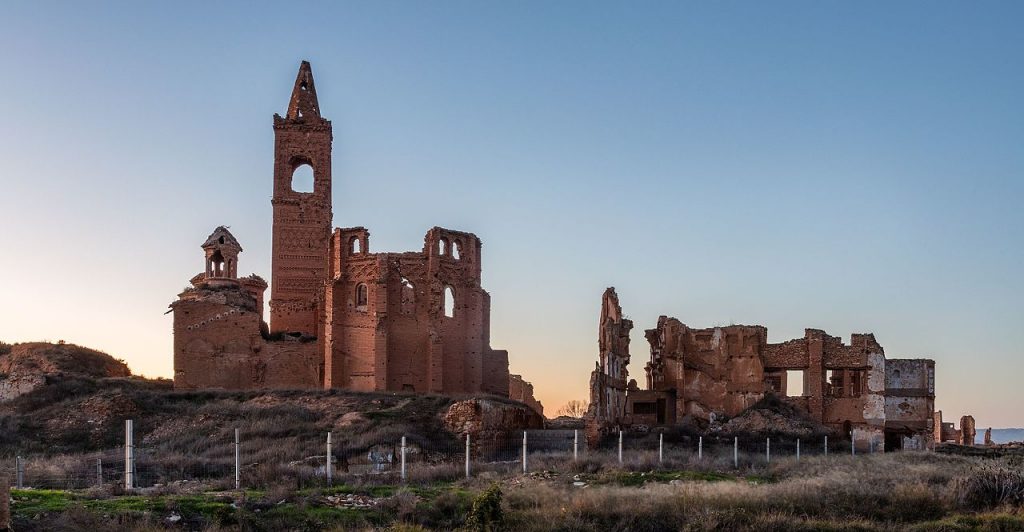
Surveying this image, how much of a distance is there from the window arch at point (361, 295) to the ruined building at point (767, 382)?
13.6m

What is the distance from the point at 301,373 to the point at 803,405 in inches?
909

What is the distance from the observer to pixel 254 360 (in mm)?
48656

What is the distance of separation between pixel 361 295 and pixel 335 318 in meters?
1.76

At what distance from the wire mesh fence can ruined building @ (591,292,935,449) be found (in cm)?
257

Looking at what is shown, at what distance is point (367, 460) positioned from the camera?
101ft

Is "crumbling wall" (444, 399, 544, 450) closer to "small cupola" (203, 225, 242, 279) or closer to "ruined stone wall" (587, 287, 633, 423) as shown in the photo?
"ruined stone wall" (587, 287, 633, 423)

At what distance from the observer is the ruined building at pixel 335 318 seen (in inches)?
1903

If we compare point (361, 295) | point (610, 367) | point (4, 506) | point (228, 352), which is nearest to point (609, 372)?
point (610, 367)

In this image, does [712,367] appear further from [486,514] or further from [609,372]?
[486,514]

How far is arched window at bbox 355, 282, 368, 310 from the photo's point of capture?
1978 inches

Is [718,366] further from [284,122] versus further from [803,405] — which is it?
[284,122]

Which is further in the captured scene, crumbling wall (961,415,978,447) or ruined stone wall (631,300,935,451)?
crumbling wall (961,415,978,447)

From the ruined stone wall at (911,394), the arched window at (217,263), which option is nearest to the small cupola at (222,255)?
the arched window at (217,263)

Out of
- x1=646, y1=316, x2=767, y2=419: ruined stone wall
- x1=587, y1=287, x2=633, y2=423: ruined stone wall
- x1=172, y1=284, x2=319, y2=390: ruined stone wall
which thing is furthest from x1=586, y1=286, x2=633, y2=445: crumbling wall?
x1=172, y1=284, x2=319, y2=390: ruined stone wall
